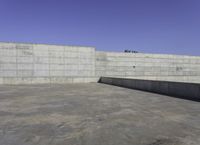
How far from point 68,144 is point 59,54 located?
15.5 m

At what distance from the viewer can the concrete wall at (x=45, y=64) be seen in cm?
1627

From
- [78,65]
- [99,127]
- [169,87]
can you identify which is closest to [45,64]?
[78,65]

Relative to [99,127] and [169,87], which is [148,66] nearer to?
[169,87]

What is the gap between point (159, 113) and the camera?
18.3ft

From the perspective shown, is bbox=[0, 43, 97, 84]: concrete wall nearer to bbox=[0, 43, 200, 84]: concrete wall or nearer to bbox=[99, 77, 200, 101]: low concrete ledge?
bbox=[0, 43, 200, 84]: concrete wall

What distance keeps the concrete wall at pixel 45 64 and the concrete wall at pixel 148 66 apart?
1556 mm

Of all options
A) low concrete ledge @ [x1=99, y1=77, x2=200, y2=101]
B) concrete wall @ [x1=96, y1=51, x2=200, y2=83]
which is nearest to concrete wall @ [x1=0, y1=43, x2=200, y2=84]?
concrete wall @ [x1=96, y1=51, x2=200, y2=83]

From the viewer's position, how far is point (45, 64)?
17484mm

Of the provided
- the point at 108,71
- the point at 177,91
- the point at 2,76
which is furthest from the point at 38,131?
the point at 108,71

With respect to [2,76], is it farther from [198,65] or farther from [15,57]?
[198,65]

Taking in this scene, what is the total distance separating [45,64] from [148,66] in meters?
11.4

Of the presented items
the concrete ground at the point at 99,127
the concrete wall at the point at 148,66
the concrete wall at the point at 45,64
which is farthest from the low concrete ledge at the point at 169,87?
the concrete wall at the point at 45,64

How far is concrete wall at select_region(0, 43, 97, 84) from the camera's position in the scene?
53.4ft

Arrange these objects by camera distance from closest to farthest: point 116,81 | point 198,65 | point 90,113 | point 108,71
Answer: point 90,113, point 116,81, point 108,71, point 198,65
